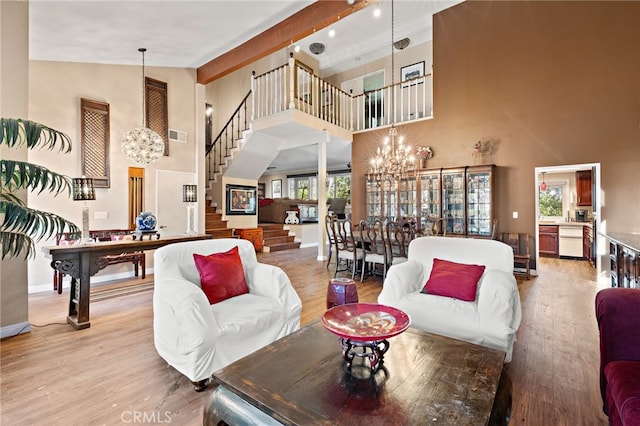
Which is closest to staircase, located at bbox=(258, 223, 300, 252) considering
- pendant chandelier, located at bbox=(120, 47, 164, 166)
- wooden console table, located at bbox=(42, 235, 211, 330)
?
pendant chandelier, located at bbox=(120, 47, 164, 166)

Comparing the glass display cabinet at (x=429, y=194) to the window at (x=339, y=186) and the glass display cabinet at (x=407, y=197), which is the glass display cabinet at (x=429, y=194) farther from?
the window at (x=339, y=186)

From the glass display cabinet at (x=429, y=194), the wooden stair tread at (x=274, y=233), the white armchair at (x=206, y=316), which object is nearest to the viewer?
the white armchair at (x=206, y=316)

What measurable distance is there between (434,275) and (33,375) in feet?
10.3

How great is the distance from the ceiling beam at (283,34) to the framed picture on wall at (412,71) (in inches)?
175

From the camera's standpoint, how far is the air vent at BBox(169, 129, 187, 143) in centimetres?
541

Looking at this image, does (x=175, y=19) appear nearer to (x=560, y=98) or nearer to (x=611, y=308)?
(x=611, y=308)

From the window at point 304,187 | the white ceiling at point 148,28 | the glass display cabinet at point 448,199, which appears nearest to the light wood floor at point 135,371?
the glass display cabinet at point 448,199

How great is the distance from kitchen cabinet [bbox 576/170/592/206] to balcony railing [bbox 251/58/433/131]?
3741mm

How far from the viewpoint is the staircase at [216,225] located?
723 cm

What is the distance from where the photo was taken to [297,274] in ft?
17.5

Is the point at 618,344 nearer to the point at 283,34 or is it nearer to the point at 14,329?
the point at 14,329

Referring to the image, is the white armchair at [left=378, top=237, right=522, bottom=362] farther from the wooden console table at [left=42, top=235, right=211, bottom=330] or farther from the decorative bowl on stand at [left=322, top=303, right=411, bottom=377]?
the wooden console table at [left=42, top=235, right=211, bottom=330]

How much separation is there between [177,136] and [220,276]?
161 inches

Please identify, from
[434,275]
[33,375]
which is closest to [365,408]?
[434,275]
